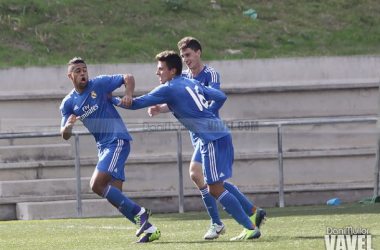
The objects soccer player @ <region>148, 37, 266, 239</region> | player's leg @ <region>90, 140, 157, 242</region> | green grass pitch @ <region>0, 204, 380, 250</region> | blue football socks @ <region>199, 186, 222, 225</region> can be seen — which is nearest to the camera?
green grass pitch @ <region>0, 204, 380, 250</region>

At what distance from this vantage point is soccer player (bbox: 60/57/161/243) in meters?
9.85

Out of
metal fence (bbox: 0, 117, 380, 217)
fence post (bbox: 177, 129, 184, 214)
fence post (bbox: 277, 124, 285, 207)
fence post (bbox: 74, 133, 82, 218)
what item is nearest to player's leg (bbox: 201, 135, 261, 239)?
metal fence (bbox: 0, 117, 380, 217)

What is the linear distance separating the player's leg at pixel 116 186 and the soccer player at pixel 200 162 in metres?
0.65

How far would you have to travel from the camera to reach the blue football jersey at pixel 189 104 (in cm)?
937

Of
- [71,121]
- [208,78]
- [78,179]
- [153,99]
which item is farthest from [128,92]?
[78,179]

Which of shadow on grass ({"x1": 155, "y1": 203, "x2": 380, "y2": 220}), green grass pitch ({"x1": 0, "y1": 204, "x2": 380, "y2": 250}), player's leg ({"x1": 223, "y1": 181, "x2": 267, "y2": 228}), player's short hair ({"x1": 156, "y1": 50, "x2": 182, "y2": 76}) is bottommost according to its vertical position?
shadow on grass ({"x1": 155, "y1": 203, "x2": 380, "y2": 220})

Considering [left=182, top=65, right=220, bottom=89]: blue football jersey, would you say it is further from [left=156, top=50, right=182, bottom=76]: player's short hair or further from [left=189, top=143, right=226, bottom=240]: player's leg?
[left=156, top=50, right=182, bottom=76]: player's short hair

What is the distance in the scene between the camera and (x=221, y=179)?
9.36 metres

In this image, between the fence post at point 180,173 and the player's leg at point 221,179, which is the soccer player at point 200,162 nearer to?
the player's leg at point 221,179

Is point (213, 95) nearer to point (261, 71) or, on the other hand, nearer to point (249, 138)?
point (249, 138)

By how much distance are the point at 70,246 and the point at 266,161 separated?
317 inches

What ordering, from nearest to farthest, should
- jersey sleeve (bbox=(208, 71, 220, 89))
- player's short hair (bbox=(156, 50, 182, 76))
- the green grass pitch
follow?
the green grass pitch < player's short hair (bbox=(156, 50, 182, 76)) < jersey sleeve (bbox=(208, 71, 220, 89))

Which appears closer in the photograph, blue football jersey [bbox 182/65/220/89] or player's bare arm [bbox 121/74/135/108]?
player's bare arm [bbox 121/74/135/108]

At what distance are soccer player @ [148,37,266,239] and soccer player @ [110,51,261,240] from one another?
32 cm
